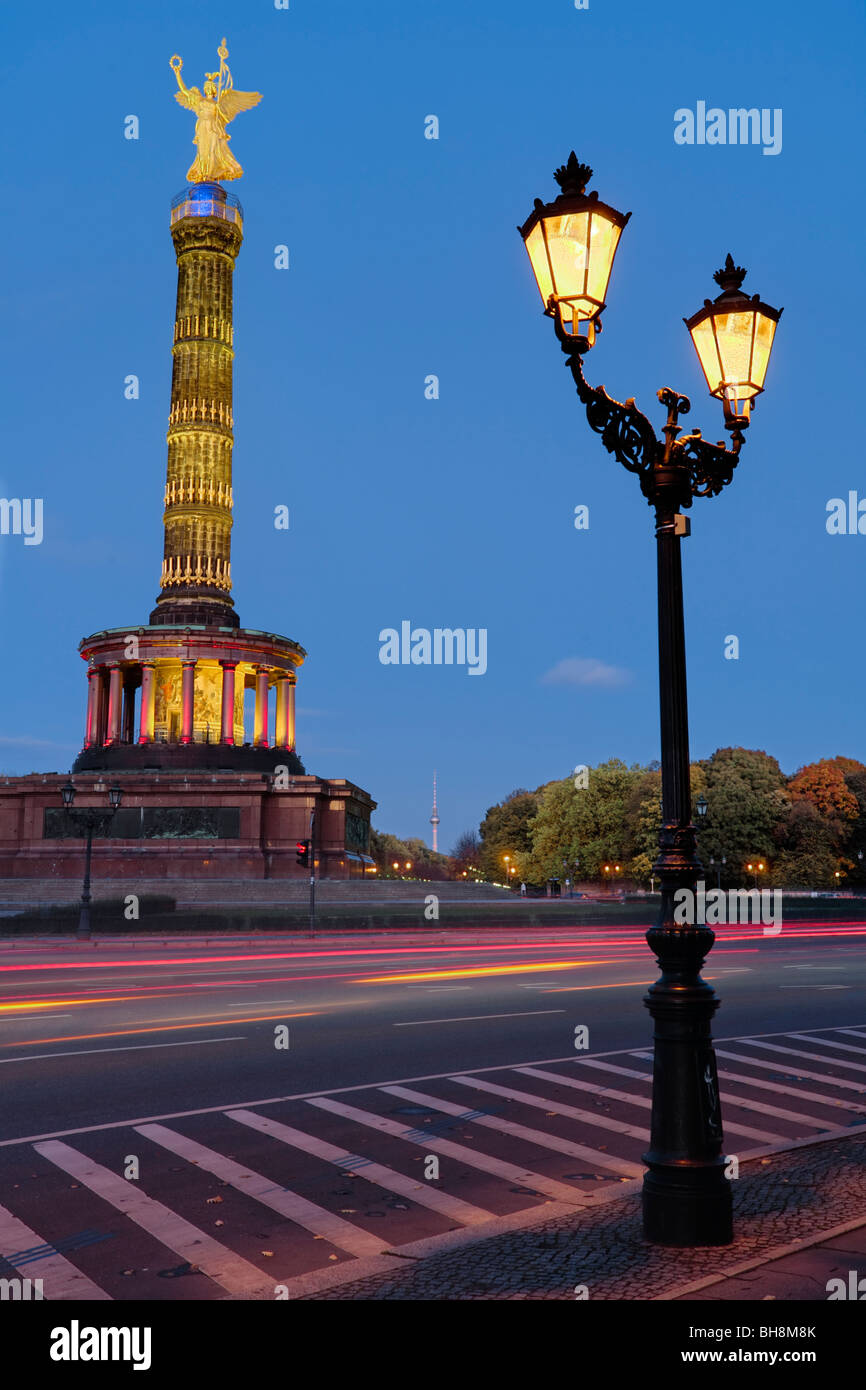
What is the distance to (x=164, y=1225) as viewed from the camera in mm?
7316

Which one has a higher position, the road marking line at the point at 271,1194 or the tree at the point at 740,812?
the tree at the point at 740,812

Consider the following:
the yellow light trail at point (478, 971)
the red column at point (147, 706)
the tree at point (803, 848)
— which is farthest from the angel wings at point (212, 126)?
the yellow light trail at point (478, 971)

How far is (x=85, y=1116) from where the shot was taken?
10383mm

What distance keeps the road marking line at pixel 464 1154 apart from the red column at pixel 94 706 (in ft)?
214

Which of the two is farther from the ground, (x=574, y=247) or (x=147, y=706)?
(x=147, y=706)

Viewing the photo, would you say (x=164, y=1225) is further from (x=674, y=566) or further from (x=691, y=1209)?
(x=674, y=566)

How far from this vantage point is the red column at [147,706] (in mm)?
72125

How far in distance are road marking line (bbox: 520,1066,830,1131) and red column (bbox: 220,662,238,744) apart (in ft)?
195

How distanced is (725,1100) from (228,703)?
61390 mm

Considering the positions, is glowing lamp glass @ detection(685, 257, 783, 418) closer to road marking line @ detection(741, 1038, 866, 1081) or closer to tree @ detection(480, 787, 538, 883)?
road marking line @ detection(741, 1038, 866, 1081)

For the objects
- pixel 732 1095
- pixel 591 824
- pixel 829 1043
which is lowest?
pixel 829 1043

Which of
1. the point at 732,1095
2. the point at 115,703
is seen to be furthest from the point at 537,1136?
the point at 115,703

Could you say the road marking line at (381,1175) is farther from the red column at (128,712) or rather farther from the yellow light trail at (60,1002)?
the red column at (128,712)

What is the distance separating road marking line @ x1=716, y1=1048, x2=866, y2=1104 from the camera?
1259cm
